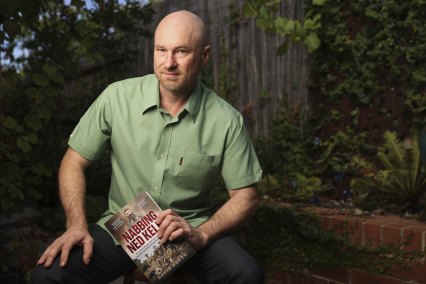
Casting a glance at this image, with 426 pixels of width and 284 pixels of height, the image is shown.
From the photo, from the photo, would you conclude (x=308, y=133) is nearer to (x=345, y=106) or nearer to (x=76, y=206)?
(x=345, y=106)

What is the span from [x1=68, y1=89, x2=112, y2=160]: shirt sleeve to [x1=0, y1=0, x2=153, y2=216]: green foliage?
0.60 meters

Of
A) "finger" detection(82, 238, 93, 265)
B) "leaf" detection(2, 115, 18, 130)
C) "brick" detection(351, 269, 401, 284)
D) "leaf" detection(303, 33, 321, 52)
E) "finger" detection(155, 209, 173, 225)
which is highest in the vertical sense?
"leaf" detection(303, 33, 321, 52)

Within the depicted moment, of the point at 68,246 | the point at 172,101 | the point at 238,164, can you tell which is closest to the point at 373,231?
the point at 238,164

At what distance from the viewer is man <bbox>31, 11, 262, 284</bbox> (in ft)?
7.25

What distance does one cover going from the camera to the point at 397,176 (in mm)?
3883

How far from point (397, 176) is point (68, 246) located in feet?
8.29

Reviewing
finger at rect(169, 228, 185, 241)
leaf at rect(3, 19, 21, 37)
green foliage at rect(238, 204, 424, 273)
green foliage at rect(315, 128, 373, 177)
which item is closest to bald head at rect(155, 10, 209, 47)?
finger at rect(169, 228, 185, 241)

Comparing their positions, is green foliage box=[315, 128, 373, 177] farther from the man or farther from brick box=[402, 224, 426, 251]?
the man

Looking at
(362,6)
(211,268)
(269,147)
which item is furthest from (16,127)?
(362,6)

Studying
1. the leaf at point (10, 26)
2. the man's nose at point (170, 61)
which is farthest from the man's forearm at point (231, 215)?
the leaf at point (10, 26)

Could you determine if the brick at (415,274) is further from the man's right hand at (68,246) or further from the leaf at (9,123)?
the leaf at (9,123)

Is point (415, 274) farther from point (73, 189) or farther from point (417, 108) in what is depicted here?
point (73, 189)

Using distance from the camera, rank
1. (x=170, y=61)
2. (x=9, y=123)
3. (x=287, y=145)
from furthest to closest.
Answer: (x=287, y=145)
(x=9, y=123)
(x=170, y=61)

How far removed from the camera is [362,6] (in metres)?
4.33
